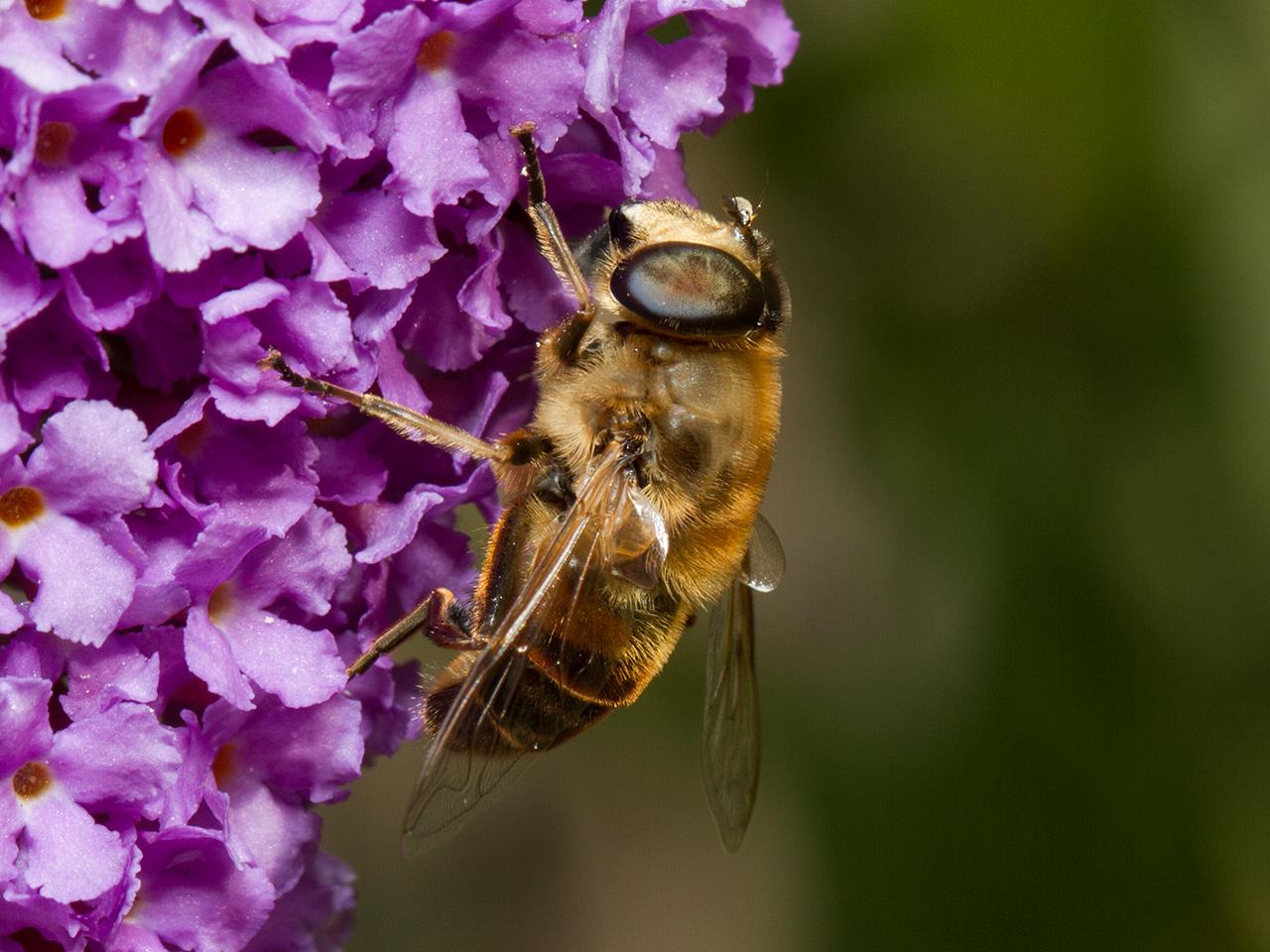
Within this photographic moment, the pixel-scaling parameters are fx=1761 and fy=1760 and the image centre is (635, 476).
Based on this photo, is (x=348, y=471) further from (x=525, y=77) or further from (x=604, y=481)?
(x=525, y=77)

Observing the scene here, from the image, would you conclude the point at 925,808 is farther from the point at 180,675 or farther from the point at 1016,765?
the point at 180,675

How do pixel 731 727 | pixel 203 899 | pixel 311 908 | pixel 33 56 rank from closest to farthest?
1. pixel 33 56
2. pixel 203 899
3. pixel 311 908
4. pixel 731 727

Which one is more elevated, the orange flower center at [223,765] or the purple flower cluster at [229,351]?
the purple flower cluster at [229,351]

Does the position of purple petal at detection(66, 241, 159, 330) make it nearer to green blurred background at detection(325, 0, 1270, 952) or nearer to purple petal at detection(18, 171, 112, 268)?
purple petal at detection(18, 171, 112, 268)

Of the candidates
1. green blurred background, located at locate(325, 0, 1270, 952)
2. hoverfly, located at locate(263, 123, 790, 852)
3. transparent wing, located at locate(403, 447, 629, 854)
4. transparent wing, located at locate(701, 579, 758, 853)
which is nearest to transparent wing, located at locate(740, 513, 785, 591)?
transparent wing, located at locate(701, 579, 758, 853)

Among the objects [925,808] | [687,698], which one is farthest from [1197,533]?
[687,698]

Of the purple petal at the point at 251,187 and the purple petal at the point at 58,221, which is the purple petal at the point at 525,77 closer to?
the purple petal at the point at 251,187

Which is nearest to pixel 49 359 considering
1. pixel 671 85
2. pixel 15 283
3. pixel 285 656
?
pixel 15 283

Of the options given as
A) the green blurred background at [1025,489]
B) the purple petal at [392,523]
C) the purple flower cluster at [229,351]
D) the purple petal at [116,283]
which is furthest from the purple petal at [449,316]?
the green blurred background at [1025,489]
